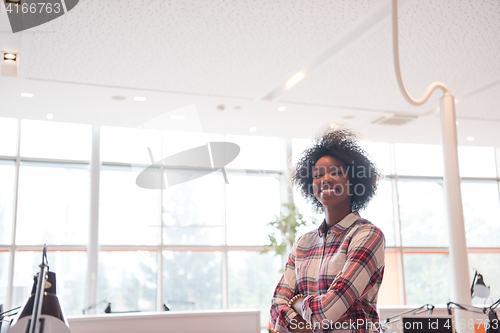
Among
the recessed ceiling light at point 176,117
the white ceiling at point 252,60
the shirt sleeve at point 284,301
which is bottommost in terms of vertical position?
the shirt sleeve at point 284,301

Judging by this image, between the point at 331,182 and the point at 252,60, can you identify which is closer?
the point at 331,182

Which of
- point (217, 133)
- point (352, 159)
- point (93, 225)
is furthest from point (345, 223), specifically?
point (93, 225)

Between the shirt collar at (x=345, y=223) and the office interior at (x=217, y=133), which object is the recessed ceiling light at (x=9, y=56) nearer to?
the office interior at (x=217, y=133)

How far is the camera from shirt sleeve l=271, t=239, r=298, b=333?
187 cm

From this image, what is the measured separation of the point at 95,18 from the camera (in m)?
4.04

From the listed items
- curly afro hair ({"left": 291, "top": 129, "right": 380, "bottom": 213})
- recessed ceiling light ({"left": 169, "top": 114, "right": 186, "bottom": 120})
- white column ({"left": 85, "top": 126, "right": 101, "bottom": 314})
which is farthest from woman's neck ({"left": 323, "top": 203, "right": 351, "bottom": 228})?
white column ({"left": 85, "top": 126, "right": 101, "bottom": 314})

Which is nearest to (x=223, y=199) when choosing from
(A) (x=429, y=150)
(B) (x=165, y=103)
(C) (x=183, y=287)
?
(C) (x=183, y=287)

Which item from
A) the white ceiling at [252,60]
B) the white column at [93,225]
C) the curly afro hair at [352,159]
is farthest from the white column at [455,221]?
the white column at [93,225]

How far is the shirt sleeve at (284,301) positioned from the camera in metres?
1.87

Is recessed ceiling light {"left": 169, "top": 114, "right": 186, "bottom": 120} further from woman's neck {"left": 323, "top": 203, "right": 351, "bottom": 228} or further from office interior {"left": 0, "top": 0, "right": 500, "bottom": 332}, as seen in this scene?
woman's neck {"left": 323, "top": 203, "right": 351, "bottom": 228}

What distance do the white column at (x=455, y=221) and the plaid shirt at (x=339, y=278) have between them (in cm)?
210

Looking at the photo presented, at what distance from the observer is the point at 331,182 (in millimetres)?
1864

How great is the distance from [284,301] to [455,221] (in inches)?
88.0

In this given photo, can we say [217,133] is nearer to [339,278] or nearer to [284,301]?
[284,301]
